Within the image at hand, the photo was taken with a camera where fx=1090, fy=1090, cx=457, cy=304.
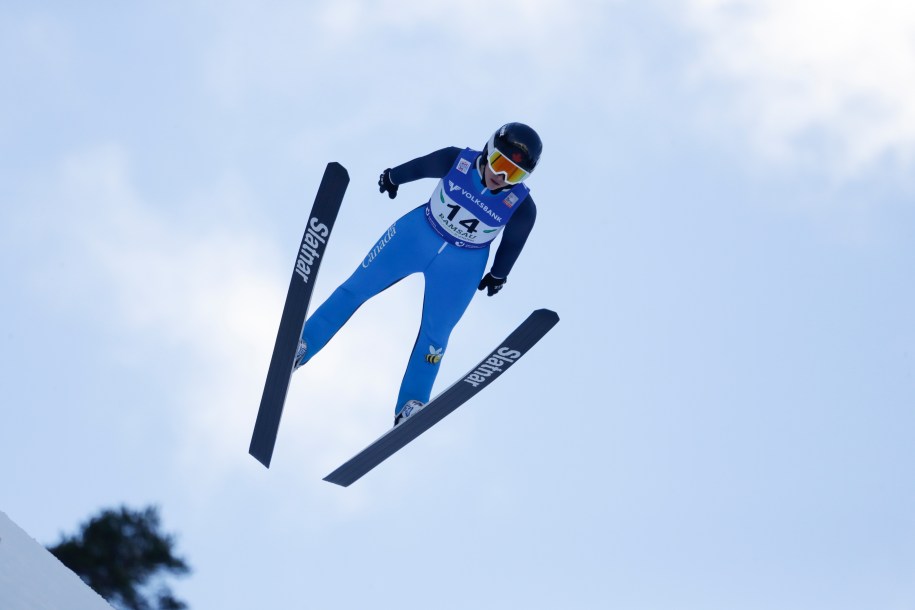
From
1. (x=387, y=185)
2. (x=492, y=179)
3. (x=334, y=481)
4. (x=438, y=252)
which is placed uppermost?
(x=387, y=185)

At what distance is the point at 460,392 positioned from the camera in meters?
6.93

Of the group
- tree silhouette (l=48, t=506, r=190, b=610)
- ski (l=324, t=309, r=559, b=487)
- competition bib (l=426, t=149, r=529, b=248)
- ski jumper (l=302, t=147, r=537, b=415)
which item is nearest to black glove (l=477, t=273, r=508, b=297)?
ski jumper (l=302, t=147, r=537, b=415)

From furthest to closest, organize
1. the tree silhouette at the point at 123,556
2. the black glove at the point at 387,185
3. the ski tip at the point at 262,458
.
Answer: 1. the tree silhouette at the point at 123,556
2. the black glove at the point at 387,185
3. the ski tip at the point at 262,458

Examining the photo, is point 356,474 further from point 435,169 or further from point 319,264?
point 435,169

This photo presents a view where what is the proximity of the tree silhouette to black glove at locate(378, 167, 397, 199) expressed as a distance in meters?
Answer: 10.8

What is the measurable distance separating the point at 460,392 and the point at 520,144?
1604 mm

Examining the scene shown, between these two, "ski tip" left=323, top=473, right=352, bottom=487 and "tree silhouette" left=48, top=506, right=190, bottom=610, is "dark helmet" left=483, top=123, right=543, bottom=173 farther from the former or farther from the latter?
"tree silhouette" left=48, top=506, right=190, bottom=610

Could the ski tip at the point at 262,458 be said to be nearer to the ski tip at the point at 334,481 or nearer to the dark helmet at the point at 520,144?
the ski tip at the point at 334,481

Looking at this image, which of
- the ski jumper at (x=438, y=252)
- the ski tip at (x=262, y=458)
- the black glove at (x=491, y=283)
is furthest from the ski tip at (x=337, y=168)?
the ski tip at (x=262, y=458)

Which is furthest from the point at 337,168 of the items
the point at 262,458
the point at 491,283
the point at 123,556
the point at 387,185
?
the point at 123,556

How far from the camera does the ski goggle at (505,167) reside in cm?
668

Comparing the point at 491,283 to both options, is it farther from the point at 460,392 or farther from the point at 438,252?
the point at 460,392

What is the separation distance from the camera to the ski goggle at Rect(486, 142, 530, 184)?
6.68 metres

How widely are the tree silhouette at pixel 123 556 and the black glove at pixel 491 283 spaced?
1072cm
